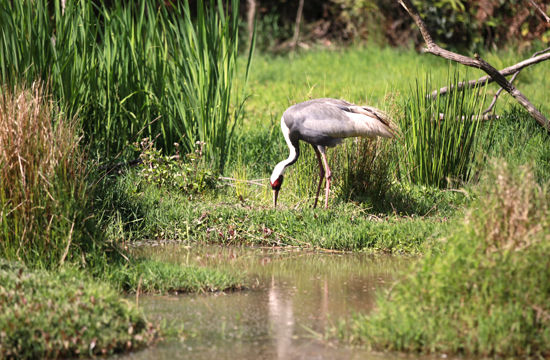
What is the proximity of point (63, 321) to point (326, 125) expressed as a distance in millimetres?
3898

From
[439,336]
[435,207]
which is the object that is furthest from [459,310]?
[435,207]

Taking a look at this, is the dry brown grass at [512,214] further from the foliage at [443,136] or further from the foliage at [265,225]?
the foliage at [443,136]

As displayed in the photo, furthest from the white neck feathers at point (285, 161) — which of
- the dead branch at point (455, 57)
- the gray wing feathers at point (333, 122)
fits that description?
the dead branch at point (455, 57)

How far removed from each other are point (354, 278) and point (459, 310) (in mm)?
1679

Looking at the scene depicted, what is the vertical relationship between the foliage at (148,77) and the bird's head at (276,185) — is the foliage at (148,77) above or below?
above

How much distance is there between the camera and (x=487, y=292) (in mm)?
4355

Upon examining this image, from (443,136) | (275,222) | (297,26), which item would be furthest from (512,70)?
(297,26)

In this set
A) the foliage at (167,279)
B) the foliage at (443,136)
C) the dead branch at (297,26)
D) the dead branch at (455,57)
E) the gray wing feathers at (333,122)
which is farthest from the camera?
the dead branch at (297,26)

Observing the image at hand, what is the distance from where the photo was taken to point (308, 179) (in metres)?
8.43

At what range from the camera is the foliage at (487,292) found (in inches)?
165

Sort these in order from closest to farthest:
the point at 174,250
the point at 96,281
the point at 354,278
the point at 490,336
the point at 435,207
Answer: the point at 490,336, the point at 96,281, the point at 354,278, the point at 174,250, the point at 435,207

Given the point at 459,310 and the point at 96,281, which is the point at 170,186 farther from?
the point at 459,310

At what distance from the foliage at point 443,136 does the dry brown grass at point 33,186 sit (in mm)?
4059

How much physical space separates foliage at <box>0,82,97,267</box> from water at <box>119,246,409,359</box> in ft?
2.20
